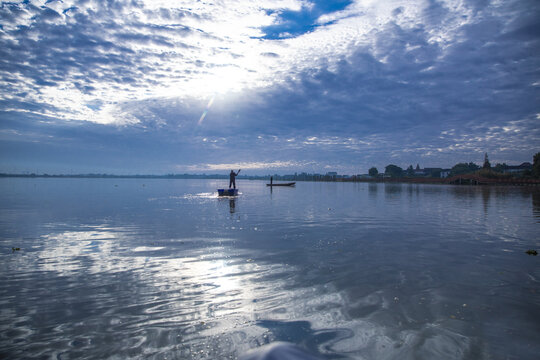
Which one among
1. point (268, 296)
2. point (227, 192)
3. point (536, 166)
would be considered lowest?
point (268, 296)

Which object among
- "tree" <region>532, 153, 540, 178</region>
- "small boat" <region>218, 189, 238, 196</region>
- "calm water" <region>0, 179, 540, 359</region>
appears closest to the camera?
"calm water" <region>0, 179, 540, 359</region>

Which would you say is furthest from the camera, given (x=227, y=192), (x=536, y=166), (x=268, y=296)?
(x=536, y=166)

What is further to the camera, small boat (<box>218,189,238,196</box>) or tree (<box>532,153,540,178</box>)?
tree (<box>532,153,540,178</box>)

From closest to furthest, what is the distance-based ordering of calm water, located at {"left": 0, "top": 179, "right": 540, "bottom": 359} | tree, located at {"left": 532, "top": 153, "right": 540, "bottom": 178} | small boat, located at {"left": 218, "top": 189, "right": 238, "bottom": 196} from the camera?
calm water, located at {"left": 0, "top": 179, "right": 540, "bottom": 359}
small boat, located at {"left": 218, "top": 189, "right": 238, "bottom": 196}
tree, located at {"left": 532, "top": 153, "right": 540, "bottom": 178}

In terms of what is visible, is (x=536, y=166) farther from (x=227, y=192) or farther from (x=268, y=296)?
(x=268, y=296)

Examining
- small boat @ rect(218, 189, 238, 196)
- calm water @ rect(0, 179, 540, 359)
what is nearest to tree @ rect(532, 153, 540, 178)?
small boat @ rect(218, 189, 238, 196)

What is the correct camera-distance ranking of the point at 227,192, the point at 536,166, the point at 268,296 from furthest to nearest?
the point at 536,166 → the point at 227,192 → the point at 268,296

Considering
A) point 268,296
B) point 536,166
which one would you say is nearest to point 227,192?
point 268,296

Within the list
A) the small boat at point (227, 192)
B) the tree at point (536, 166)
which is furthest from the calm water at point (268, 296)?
the tree at point (536, 166)

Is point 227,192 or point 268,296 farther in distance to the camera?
point 227,192

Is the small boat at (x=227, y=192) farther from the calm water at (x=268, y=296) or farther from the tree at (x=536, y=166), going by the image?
the tree at (x=536, y=166)

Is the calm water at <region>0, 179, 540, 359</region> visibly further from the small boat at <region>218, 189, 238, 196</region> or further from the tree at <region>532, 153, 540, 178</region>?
the tree at <region>532, 153, 540, 178</region>

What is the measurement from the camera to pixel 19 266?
33.2 feet

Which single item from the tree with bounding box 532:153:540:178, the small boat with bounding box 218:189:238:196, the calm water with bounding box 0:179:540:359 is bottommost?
the calm water with bounding box 0:179:540:359
